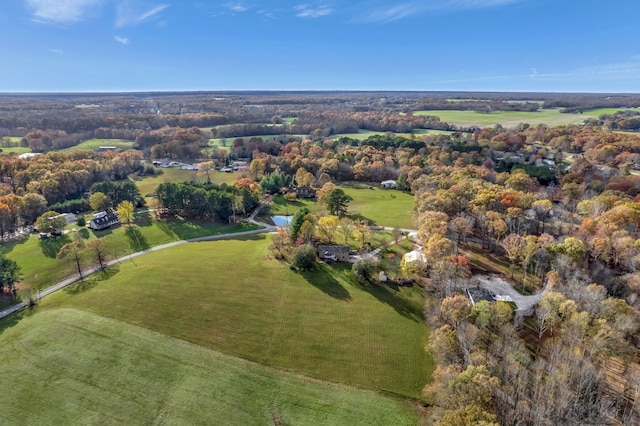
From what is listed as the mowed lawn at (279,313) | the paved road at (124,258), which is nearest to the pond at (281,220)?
the paved road at (124,258)

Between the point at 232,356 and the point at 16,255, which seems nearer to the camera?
the point at 232,356

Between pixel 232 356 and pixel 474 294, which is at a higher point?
pixel 474 294

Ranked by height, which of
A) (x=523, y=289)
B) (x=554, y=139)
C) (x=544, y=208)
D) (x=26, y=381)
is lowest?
(x=26, y=381)

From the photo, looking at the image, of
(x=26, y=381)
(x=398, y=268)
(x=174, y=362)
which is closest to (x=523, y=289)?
(x=398, y=268)

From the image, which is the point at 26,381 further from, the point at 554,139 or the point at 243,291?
the point at 554,139

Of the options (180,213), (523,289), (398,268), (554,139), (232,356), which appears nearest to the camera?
(232,356)

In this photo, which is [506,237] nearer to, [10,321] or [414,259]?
[414,259]

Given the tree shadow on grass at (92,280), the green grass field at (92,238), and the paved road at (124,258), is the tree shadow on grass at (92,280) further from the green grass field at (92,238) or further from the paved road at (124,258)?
the green grass field at (92,238)
